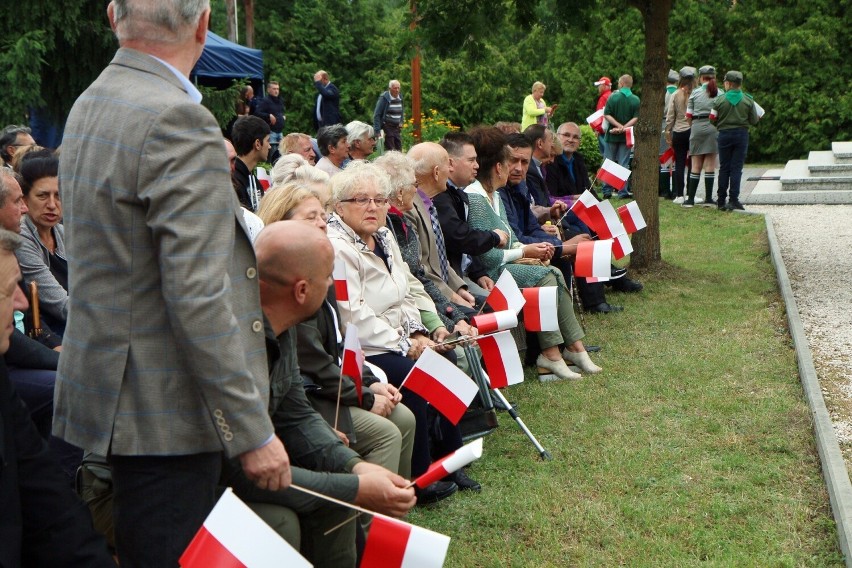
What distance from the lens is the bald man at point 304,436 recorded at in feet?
10.1

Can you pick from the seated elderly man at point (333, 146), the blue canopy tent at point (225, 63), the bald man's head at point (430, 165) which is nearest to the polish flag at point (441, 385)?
the bald man's head at point (430, 165)

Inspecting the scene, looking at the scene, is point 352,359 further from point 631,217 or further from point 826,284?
point 826,284

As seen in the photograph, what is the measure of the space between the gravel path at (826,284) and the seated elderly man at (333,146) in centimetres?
409

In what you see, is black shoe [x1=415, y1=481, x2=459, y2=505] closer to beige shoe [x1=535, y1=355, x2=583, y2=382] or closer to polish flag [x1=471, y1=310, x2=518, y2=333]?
polish flag [x1=471, y1=310, x2=518, y2=333]

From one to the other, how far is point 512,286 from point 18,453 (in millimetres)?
3789

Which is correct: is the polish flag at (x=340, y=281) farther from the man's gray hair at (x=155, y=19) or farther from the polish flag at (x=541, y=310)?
the man's gray hair at (x=155, y=19)

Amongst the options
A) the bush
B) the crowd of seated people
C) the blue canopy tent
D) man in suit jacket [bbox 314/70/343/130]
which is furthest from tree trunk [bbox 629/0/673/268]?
man in suit jacket [bbox 314/70/343/130]

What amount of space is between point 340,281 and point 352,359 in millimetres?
846

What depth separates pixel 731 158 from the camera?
49.8ft

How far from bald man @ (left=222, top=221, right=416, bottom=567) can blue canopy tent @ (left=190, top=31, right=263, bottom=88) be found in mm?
15902

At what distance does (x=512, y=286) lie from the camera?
20.0 feet

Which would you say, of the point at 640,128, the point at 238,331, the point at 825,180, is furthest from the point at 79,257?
the point at 825,180

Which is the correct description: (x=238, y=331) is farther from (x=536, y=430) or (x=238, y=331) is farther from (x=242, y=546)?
(x=536, y=430)

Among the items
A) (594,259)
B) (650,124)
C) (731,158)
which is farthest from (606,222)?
(731,158)
